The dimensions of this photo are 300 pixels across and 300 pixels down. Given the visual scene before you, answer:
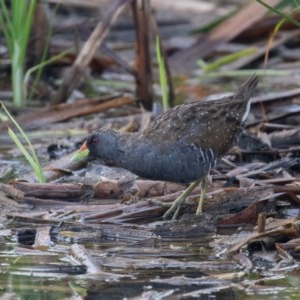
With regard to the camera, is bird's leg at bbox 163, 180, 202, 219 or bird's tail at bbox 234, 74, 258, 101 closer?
bird's leg at bbox 163, 180, 202, 219

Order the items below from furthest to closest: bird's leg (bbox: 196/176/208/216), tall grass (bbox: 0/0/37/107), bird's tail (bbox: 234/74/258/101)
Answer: tall grass (bbox: 0/0/37/107), bird's tail (bbox: 234/74/258/101), bird's leg (bbox: 196/176/208/216)

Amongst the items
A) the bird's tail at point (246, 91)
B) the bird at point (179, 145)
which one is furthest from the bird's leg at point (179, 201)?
the bird's tail at point (246, 91)

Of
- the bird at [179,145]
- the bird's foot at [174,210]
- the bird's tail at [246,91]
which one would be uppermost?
the bird's tail at [246,91]

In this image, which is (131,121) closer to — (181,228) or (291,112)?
(291,112)

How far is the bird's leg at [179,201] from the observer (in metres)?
6.34

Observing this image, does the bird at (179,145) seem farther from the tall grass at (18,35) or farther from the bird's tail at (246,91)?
the tall grass at (18,35)

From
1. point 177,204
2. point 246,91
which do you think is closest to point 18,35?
point 246,91

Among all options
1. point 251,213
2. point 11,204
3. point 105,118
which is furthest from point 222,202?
point 105,118

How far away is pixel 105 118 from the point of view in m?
9.34

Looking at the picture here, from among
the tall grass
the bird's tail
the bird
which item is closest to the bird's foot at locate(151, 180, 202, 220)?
the bird

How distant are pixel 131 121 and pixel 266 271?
3.60m

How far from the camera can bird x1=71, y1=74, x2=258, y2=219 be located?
20.8 feet

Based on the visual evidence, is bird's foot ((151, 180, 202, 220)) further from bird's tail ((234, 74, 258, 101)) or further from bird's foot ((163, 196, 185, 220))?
bird's tail ((234, 74, 258, 101))

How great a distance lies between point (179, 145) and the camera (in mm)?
6426
